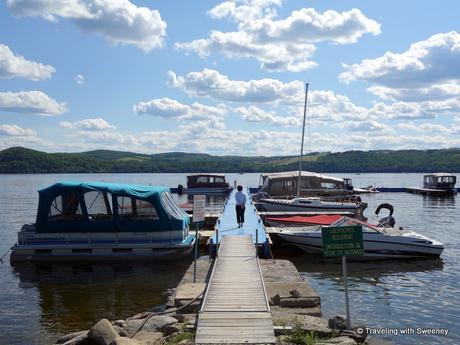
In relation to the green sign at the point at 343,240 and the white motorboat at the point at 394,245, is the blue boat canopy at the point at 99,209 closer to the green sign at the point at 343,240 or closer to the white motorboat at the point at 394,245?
the white motorboat at the point at 394,245

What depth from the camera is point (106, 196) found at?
1973cm

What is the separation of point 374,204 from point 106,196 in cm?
3985

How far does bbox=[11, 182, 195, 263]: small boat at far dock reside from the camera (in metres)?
19.6

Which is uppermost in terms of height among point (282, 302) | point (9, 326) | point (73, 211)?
point (73, 211)

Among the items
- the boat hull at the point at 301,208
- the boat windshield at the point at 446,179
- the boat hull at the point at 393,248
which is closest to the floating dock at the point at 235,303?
the boat hull at the point at 393,248

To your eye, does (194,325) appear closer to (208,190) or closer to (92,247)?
(92,247)

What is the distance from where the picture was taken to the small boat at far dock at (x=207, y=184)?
63688 millimetres

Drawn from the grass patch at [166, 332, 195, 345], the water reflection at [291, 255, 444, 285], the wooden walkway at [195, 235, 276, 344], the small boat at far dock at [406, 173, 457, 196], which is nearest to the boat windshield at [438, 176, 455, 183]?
the small boat at far dock at [406, 173, 457, 196]

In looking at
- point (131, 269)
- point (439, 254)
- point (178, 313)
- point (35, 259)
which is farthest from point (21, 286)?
point (439, 254)

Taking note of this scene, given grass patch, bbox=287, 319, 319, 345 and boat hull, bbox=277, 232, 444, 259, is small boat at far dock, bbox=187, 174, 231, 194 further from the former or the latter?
grass patch, bbox=287, 319, 319, 345

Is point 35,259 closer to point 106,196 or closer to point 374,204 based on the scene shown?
point 106,196

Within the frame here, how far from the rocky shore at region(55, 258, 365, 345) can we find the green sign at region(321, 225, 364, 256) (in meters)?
1.34

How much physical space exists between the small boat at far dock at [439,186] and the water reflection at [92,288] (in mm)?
54245

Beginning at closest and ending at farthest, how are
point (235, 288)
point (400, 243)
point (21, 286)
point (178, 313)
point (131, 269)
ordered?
point (178, 313) < point (235, 288) < point (21, 286) < point (131, 269) < point (400, 243)
